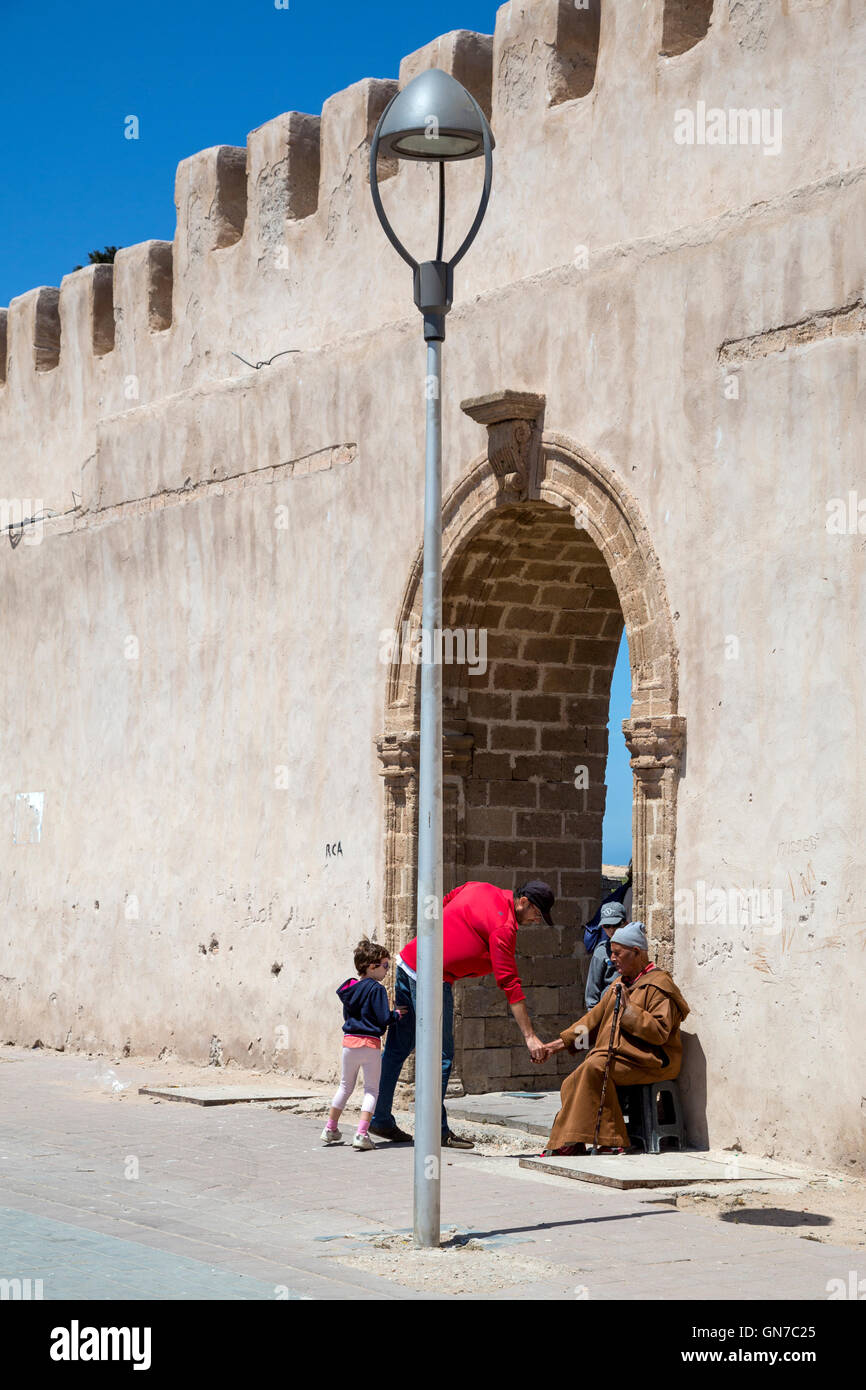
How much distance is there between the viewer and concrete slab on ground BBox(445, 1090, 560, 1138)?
9688 mm

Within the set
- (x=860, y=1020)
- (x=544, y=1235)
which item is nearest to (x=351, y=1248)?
(x=544, y=1235)

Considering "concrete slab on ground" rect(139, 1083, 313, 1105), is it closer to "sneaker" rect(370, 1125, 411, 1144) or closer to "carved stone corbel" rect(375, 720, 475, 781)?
"sneaker" rect(370, 1125, 411, 1144)

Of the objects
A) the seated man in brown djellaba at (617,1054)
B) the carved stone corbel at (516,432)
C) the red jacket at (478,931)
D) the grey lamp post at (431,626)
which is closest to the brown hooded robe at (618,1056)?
the seated man in brown djellaba at (617,1054)

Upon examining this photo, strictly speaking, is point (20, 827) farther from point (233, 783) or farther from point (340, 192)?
point (340, 192)

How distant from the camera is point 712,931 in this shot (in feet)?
29.1

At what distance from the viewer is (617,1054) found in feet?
28.3

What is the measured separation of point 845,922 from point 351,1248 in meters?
2.70

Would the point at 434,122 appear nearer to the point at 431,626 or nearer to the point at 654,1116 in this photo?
the point at 431,626

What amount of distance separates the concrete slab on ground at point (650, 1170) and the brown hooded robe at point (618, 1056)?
154mm

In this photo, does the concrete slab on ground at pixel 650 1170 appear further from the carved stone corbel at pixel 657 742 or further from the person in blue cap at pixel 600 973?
the carved stone corbel at pixel 657 742

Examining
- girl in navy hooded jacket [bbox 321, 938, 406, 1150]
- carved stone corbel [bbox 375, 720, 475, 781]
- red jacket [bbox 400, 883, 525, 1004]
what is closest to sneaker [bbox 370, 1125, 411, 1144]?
girl in navy hooded jacket [bbox 321, 938, 406, 1150]

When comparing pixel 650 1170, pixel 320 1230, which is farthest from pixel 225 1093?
pixel 320 1230

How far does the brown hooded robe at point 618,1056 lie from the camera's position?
862 cm

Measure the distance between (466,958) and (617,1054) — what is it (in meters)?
0.85
